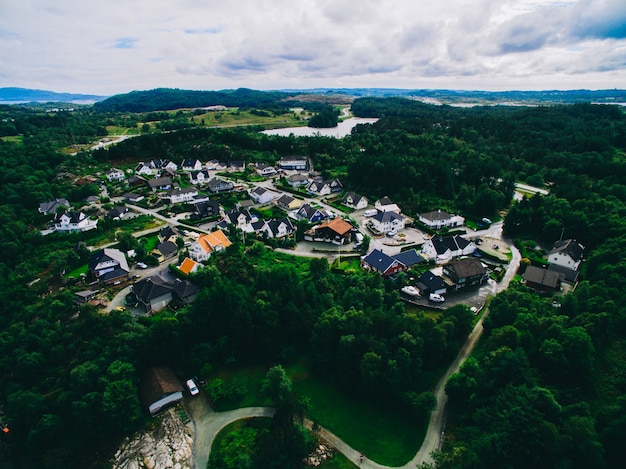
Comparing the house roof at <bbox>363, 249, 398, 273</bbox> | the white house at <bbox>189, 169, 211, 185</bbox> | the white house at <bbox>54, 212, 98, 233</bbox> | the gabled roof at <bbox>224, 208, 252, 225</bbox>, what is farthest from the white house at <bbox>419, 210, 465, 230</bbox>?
the white house at <bbox>54, 212, 98, 233</bbox>

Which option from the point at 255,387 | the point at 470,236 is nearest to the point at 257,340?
the point at 255,387

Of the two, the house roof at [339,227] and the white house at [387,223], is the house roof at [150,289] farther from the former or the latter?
the white house at [387,223]

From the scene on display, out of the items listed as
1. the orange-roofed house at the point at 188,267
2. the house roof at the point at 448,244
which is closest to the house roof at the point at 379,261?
the house roof at the point at 448,244

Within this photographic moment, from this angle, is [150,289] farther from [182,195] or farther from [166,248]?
[182,195]

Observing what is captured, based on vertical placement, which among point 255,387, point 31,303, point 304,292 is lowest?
point 255,387

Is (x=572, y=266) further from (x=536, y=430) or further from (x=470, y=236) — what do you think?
(x=536, y=430)

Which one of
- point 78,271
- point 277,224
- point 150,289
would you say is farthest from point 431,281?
point 78,271

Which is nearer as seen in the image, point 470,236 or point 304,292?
point 304,292
